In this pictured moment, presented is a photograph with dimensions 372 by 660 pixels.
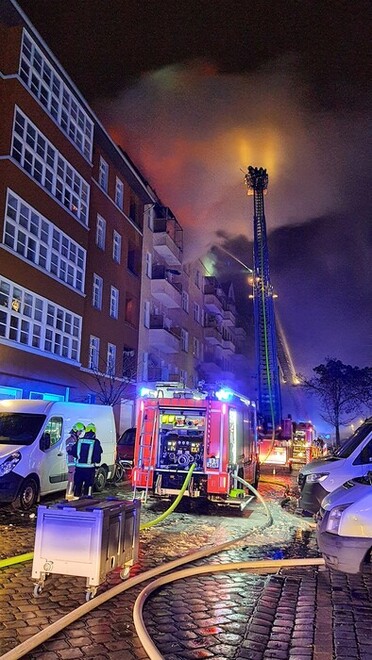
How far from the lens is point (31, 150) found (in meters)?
19.0

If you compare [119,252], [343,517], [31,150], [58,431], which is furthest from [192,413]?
[119,252]

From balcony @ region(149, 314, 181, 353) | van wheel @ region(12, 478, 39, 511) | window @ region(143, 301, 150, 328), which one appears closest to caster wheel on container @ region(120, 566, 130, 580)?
van wheel @ region(12, 478, 39, 511)

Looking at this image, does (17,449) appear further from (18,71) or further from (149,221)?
(149,221)

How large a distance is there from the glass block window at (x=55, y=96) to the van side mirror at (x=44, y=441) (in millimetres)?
13566

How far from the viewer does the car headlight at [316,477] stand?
379 inches

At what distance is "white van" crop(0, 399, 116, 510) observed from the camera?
10023 millimetres

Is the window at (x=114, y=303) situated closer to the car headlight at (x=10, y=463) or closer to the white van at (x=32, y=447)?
the white van at (x=32, y=447)

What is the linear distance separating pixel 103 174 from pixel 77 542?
23313mm

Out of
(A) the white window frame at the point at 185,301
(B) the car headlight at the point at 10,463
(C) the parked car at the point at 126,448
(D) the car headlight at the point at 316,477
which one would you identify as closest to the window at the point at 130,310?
(A) the white window frame at the point at 185,301

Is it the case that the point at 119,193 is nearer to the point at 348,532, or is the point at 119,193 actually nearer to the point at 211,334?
the point at 211,334

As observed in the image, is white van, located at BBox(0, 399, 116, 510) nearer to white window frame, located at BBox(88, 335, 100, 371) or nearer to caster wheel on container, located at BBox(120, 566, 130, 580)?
caster wheel on container, located at BBox(120, 566, 130, 580)

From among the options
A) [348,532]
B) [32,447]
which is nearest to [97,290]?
[32,447]

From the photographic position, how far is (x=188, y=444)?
11.4 meters

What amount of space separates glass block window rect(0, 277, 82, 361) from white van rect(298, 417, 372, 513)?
36.0 feet
